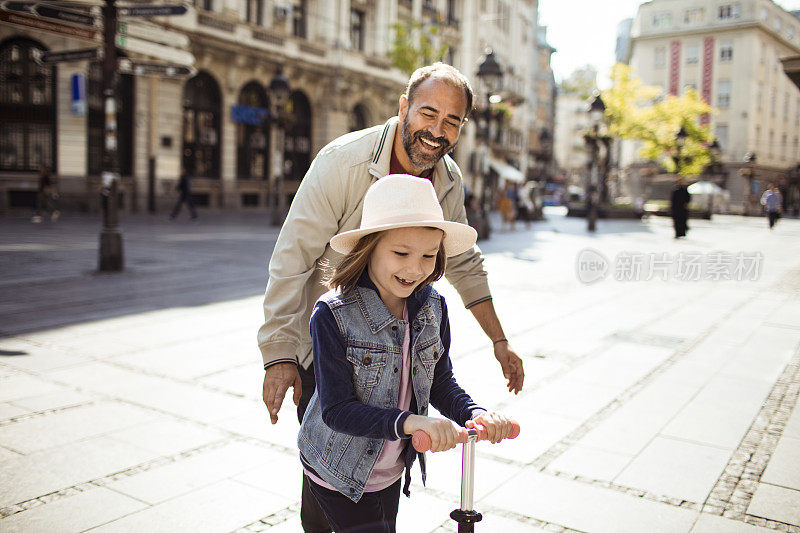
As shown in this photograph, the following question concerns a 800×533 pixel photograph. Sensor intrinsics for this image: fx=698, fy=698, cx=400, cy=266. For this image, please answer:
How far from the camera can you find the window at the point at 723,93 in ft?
202

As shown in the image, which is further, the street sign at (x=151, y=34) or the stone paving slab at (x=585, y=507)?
the street sign at (x=151, y=34)

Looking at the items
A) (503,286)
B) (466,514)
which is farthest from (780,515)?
(503,286)

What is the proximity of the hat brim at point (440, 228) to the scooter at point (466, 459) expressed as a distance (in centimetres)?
57

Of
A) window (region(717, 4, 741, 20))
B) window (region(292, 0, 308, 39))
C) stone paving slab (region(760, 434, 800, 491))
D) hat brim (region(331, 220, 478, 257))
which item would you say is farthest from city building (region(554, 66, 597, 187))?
hat brim (region(331, 220, 478, 257))

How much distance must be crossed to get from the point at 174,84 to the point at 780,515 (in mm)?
24262

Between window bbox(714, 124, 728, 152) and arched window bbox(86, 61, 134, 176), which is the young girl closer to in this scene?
arched window bbox(86, 61, 134, 176)

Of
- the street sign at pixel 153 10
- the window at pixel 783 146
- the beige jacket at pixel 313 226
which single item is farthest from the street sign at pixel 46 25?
the window at pixel 783 146

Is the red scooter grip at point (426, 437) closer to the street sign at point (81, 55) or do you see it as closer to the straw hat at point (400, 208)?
the straw hat at point (400, 208)

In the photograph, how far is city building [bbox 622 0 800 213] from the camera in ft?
199

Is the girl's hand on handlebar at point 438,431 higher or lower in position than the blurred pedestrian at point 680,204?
lower

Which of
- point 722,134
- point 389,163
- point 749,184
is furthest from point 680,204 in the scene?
point 722,134

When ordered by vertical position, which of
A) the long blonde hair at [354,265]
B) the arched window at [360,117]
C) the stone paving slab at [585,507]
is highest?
the arched window at [360,117]

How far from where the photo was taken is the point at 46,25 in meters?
8.88

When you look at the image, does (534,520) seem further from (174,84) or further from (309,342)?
(174,84)
